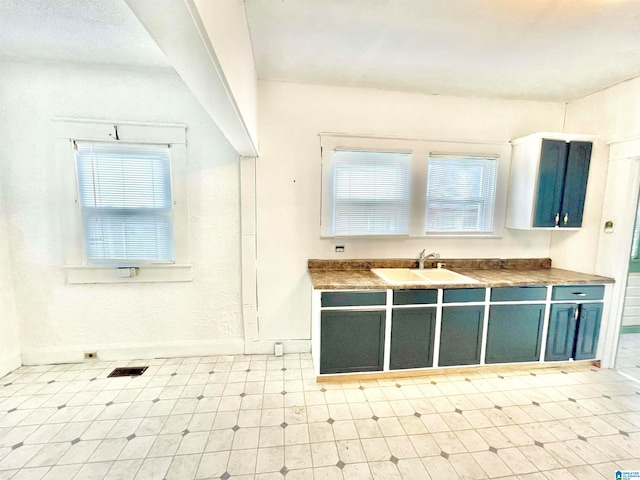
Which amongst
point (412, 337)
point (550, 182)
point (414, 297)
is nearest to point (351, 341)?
point (412, 337)

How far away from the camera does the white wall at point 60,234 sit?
2.40 metres

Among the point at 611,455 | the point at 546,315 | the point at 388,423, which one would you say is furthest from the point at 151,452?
the point at 546,315

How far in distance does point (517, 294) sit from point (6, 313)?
4653mm

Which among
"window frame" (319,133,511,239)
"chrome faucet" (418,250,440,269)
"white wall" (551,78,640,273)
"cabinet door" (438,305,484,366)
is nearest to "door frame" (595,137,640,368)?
"white wall" (551,78,640,273)

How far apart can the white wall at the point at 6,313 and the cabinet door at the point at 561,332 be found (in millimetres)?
4980

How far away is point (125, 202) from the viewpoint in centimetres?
255

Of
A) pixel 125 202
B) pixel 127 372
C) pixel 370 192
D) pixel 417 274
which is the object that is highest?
pixel 370 192

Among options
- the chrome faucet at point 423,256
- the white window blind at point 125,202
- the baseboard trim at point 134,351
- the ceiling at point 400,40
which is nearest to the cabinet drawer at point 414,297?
the chrome faucet at point 423,256

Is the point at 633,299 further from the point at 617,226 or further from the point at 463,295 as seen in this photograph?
the point at 463,295

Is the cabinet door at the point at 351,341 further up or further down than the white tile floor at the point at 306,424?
further up

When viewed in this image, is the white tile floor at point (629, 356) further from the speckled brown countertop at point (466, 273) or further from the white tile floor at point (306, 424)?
the speckled brown countertop at point (466, 273)

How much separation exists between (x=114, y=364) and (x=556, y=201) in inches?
182

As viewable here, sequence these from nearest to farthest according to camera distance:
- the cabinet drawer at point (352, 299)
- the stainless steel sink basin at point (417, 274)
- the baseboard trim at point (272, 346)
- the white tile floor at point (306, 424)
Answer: the white tile floor at point (306, 424) → the cabinet drawer at point (352, 299) → the stainless steel sink basin at point (417, 274) → the baseboard trim at point (272, 346)

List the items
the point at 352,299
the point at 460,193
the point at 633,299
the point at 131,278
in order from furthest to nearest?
the point at 633,299, the point at 460,193, the point at 131,278, the point at 352,299
